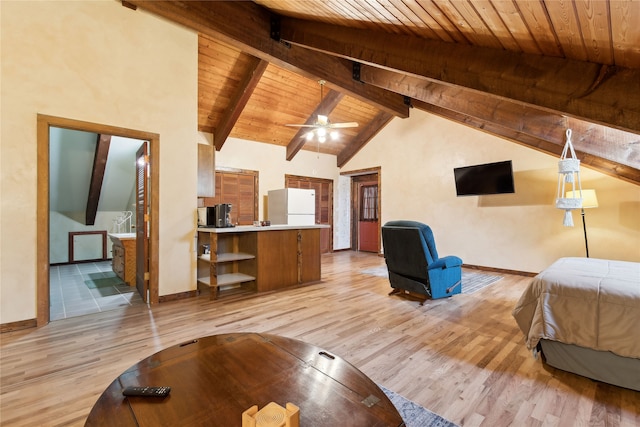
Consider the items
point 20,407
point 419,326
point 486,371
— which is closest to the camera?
→ point 20,407

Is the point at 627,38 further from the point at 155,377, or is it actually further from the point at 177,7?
the point at 177,7

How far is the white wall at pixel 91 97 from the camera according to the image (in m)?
2.79

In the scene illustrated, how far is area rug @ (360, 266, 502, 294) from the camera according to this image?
14.6 feet

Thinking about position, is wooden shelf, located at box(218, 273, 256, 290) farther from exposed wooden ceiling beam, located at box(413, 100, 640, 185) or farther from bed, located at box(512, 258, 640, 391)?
exposed wooden ceiling beam, located at box(413, 100, 640, 185)

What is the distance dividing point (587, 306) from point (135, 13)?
17.7ft

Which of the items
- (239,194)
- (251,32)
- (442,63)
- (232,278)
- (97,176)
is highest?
(251,32)

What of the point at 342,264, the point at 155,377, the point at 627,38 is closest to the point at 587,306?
the point at 627,38

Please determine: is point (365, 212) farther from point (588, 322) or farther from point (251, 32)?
point (588, 322)

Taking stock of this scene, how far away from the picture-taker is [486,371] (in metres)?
2.15

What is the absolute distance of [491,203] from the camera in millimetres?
5664

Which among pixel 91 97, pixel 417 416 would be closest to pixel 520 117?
pixel 417 416

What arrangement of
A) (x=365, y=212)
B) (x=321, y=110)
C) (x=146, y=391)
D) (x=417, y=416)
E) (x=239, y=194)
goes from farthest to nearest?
1. (x=365, y=212)
2. (x=239, y=194)
3. (x=321, y=110)
4. (x=417, y=416)
5. (x=146, y=391)

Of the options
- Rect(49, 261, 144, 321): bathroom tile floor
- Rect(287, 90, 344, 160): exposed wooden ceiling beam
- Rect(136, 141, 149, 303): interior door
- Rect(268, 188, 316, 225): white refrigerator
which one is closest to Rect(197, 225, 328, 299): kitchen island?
Rect(136, 141, 149, 303): interior door

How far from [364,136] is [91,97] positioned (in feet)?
20.0
